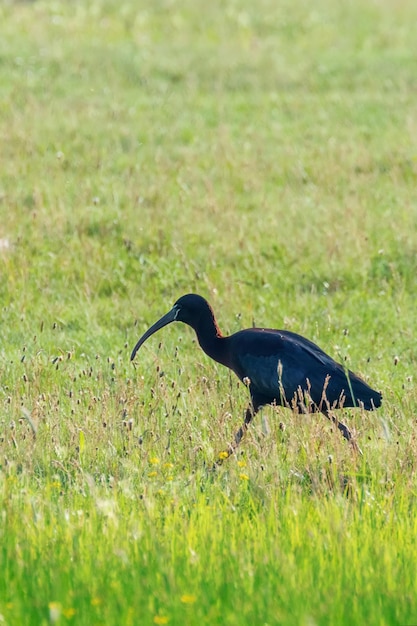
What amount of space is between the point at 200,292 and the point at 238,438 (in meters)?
3.93

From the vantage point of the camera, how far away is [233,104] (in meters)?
17.7

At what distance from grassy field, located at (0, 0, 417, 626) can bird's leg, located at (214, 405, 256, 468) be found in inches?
2.9

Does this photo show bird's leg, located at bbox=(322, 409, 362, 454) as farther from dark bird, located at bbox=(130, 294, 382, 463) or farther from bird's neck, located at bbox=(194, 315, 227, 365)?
bird's neck, located at bbox=(194, 315, 227, 365)

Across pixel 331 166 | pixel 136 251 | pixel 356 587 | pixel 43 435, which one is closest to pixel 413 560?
pixel 356 587

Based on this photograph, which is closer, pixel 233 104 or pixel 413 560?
pixel 413 560

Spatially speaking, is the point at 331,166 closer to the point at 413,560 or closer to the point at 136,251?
the point at 136,251

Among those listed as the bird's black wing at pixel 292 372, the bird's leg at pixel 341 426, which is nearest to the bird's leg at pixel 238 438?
the bird's black wing at pixel 292 372

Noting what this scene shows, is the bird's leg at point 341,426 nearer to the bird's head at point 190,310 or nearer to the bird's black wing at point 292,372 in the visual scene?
the bird's black wing at point 292,372

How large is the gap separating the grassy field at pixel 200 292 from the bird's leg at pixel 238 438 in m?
0.07

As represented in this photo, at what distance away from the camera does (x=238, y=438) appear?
6.90 metres

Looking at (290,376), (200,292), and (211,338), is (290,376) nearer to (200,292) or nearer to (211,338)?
(211,338)

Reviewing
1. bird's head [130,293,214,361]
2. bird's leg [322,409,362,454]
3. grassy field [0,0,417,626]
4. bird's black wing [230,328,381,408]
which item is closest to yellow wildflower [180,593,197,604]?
grassy field [0,0,417,626]

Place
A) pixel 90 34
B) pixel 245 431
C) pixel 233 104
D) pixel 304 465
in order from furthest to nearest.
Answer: pixel 90 34 → pixel 233 104 → pixel 245 431 → pixel 304 465

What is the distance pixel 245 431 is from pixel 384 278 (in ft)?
14.5
